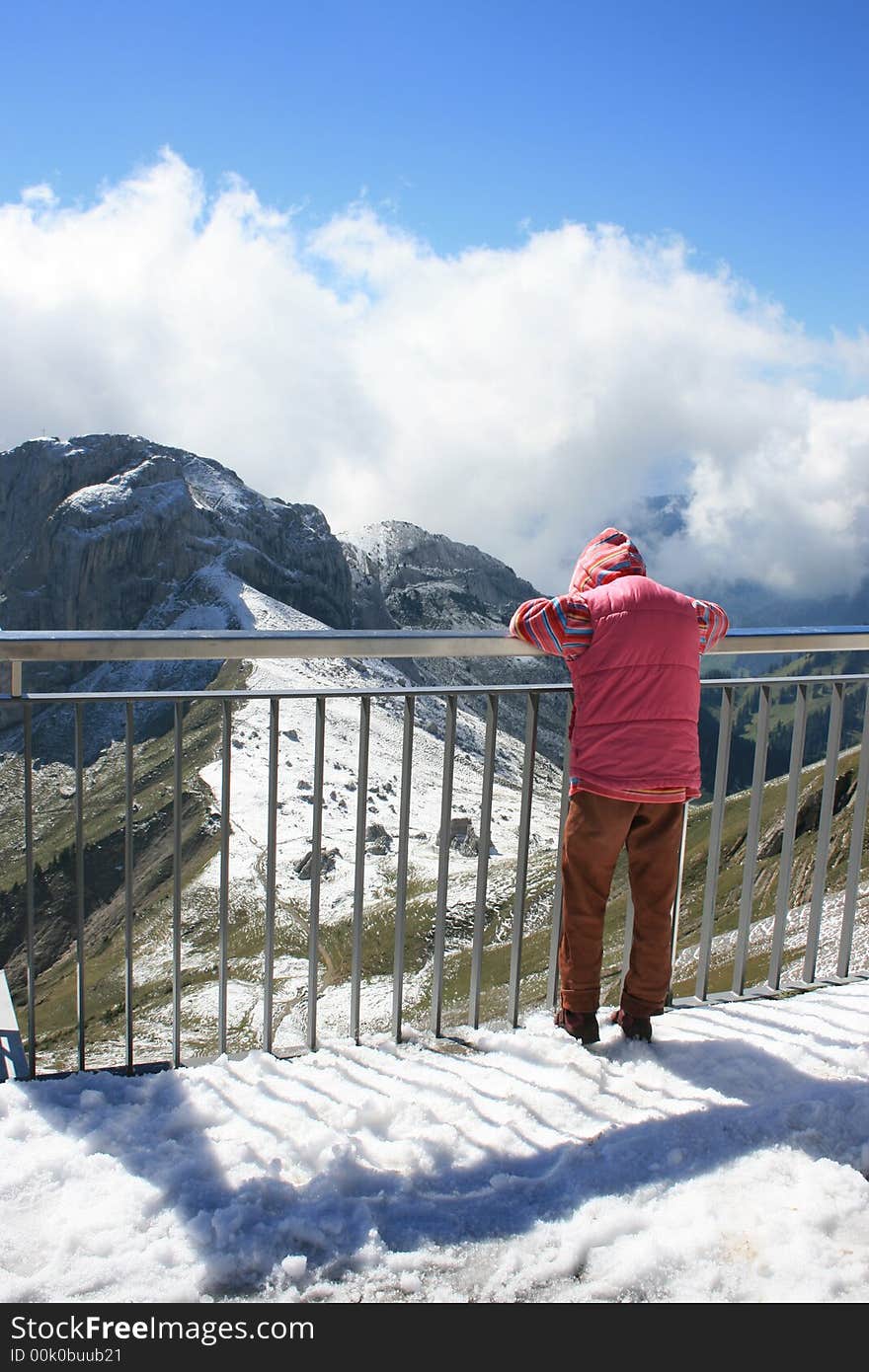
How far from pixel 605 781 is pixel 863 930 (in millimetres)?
5778

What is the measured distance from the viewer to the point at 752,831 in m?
4.16

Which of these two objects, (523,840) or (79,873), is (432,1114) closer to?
(523,840)

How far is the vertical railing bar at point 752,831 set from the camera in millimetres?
4012

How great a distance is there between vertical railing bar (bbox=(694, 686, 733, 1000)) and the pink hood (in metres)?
0.83

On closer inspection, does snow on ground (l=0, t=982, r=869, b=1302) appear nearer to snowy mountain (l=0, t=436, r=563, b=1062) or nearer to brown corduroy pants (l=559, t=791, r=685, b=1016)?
brown corduroy pants (l=559, t=791, r=685, b=1016)

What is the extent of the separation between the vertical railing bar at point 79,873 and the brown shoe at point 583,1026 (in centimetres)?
169

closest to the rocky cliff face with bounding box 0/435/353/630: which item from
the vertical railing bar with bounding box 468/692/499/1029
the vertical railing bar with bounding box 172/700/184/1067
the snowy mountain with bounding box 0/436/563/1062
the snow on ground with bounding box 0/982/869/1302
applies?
the snowy mountain with bounding box 0/436/563/1062

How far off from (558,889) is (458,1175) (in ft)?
4.01

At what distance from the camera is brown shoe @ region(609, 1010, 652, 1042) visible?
3771 mm

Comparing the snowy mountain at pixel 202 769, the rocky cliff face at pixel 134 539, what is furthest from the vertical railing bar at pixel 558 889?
the rocky cliff face at pixel 134 539

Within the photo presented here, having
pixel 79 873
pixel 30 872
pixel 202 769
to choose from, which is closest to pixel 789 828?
pixel 79 873

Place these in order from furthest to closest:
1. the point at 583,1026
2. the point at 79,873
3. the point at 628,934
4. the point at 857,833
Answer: the point at 857,833, the point at 628,934, the point at 583,1026, the point at 79,873
